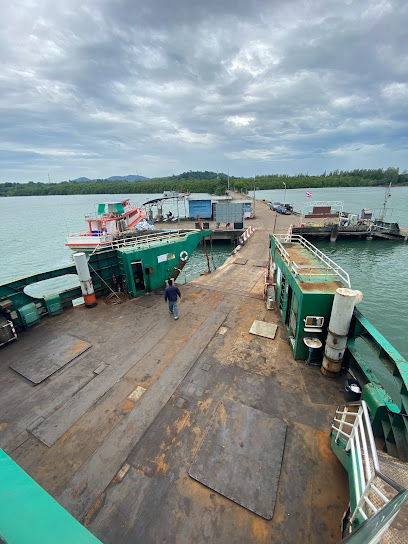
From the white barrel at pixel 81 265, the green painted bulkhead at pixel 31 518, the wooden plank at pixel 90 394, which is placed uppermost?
the green painted bulkhead at pixel 31 518

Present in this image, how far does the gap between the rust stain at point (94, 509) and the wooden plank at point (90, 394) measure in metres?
1.85

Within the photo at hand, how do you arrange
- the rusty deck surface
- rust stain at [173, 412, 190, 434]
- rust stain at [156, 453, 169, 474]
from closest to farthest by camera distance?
1. the rusty deck surface
2. rust stain at [156, 453, 169, 474]
3. rust stain at [173, 412, 190, 434]

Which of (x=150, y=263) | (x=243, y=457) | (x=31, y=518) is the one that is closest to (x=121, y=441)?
(x=243, y=457)

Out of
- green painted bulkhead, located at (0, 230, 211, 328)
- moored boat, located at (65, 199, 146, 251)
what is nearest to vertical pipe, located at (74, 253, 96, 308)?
green painted bulkhead, located at (0, 230, 211, 328)

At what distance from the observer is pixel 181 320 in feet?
33.2

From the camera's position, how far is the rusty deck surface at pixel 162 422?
4137mm

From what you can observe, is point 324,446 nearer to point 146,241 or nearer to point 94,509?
point 94,509

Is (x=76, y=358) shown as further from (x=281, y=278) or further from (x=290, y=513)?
(x=281, y=278)

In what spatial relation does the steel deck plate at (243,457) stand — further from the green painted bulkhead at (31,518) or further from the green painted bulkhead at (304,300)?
the green painted bulkhead at (31,518)

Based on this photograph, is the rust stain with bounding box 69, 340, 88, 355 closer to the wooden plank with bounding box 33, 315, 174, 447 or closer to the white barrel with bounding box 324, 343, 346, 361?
the wooden plank with bounding box 33, 315, 174, 447

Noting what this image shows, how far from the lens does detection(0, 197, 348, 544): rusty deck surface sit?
414 cm

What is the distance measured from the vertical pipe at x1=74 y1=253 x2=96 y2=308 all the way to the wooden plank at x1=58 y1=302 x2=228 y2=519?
18.3 ft

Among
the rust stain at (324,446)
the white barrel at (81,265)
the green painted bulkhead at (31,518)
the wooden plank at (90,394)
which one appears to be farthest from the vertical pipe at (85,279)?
the rust stain at (324,446)

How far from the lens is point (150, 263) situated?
41.5 feet
